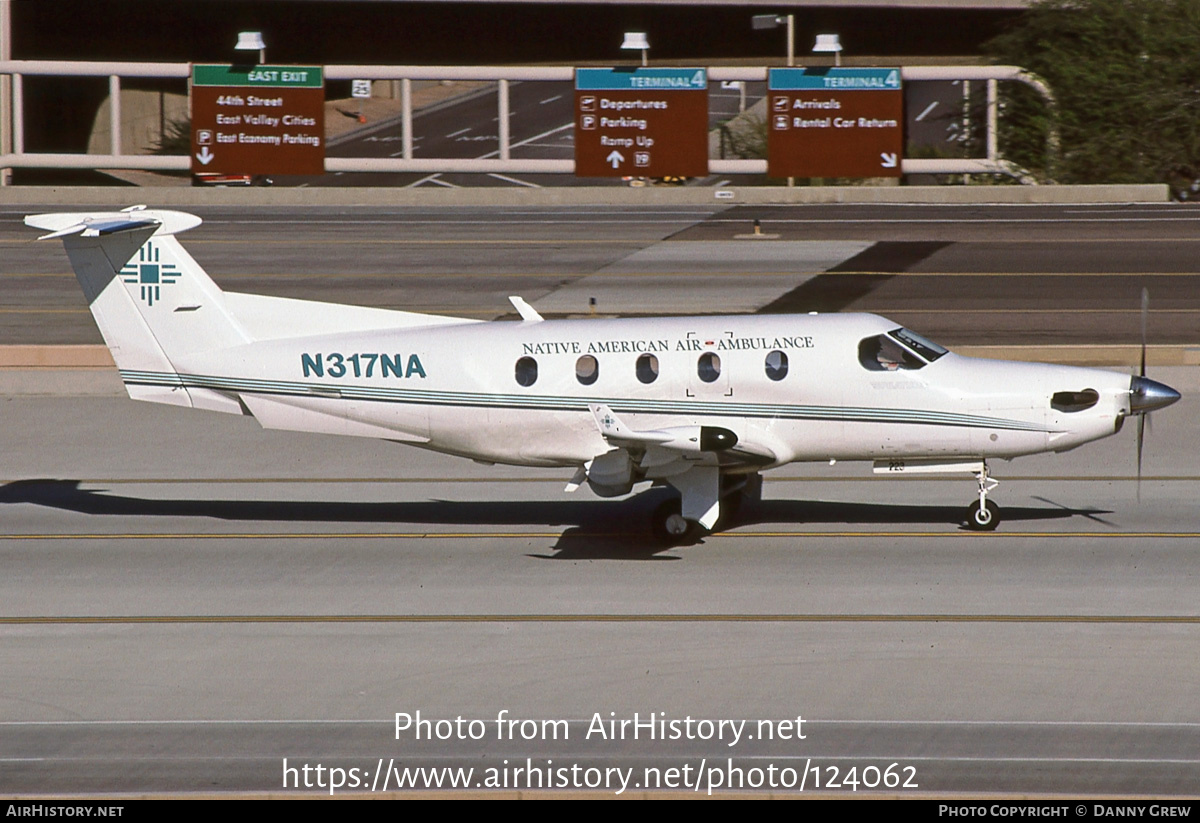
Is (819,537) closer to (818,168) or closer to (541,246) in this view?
(541,246)

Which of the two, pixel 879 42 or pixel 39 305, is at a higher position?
pixel 879 42

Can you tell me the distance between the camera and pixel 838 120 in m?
51.1

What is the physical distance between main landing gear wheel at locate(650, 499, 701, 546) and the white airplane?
0.03 metres

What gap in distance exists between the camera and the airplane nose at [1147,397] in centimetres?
1550

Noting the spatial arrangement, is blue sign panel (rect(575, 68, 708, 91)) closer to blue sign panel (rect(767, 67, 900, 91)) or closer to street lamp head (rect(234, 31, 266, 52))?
blue sign panel (rect(767, 67, 900, 91))

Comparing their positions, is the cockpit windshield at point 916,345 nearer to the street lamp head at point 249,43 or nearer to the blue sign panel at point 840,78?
the blue sign panel at point 840,78

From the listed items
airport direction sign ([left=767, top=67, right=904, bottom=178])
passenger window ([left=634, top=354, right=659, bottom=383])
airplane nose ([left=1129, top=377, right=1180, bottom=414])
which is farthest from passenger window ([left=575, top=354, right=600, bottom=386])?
airport direction sign ([left=767, top=67, right=904, bottom=178])

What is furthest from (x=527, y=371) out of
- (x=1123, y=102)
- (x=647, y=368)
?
(x=1123, y=102)

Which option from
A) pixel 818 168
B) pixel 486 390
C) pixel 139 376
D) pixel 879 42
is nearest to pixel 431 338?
pixel 486 390

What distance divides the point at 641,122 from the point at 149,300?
36.3m

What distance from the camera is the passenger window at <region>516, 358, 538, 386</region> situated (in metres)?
16.5

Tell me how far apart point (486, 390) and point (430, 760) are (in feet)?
21.8

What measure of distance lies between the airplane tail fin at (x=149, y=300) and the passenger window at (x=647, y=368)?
15.2 ft

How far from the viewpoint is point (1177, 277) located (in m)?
34.5
